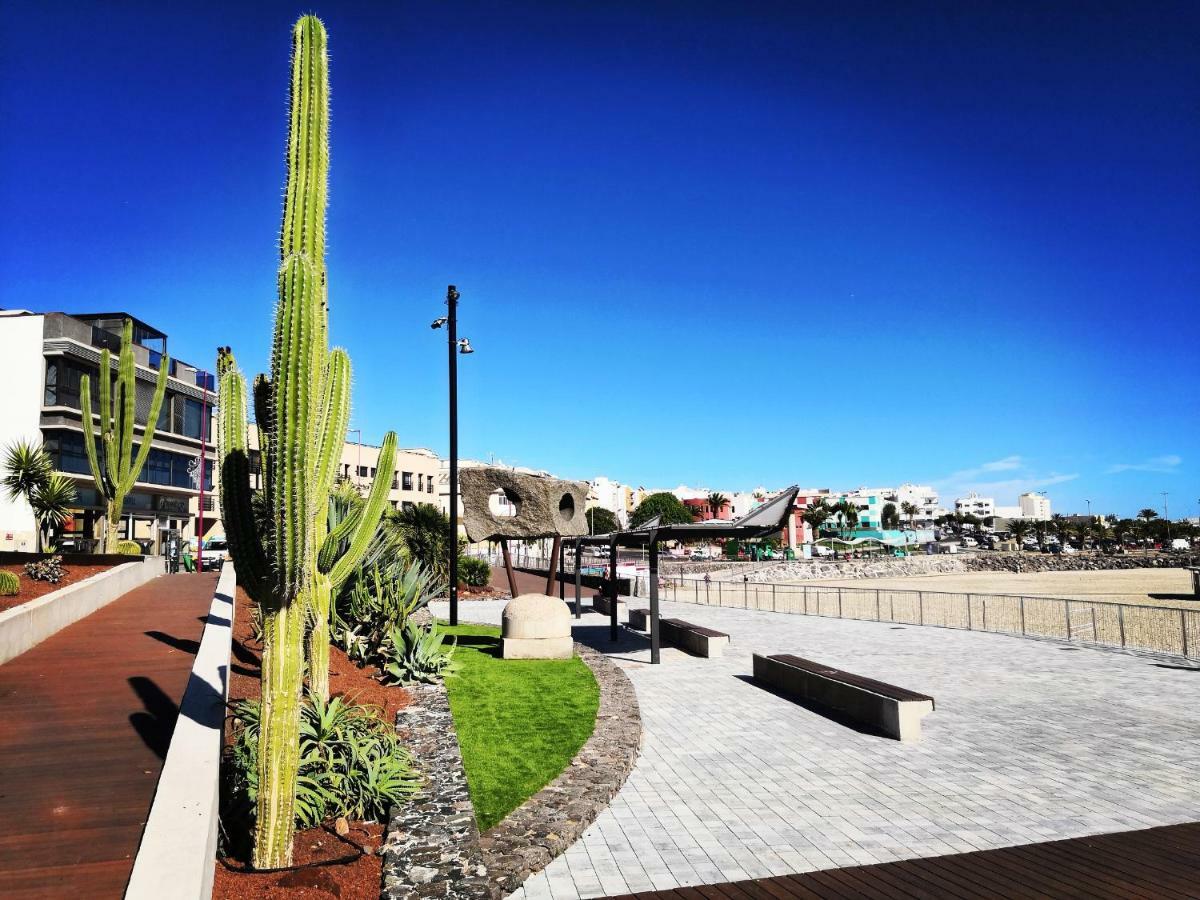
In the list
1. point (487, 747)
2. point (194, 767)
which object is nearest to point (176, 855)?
point (194, 767)

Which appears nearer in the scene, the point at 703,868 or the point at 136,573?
the point at 703,868

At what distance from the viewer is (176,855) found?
13.8ft

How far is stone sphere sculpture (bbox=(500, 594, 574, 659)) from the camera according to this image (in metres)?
13.3

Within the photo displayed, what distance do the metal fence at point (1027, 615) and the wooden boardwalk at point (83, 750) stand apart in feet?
43.9

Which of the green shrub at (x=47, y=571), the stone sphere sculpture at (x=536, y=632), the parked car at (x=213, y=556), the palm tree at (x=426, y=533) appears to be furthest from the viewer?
the parked car at (x=213, y=556)

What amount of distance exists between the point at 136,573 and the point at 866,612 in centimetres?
2434

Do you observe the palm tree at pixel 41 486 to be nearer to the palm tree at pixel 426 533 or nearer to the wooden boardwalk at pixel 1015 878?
the palm tree at pixel 426 533

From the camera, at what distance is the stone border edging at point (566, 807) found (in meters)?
5.40

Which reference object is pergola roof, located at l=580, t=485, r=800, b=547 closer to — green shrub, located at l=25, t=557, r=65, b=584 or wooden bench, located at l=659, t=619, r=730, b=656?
wooden bench, located at l=659, t=619, r=730, b=656

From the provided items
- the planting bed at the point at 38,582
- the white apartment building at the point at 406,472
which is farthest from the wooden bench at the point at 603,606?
the white apartment building at the point at 406,472

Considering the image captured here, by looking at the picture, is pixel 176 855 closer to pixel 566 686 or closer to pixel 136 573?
pixel 566 686

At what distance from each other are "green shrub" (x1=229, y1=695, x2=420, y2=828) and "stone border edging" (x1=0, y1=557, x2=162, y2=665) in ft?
17.3

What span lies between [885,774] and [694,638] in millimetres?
7708

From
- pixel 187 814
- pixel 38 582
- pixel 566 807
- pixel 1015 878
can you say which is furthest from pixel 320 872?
pixel 38 582
